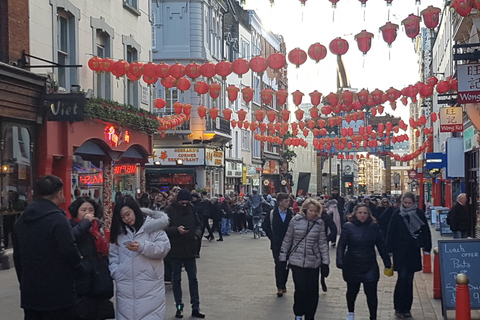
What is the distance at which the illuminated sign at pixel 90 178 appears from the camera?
2050 centimetres

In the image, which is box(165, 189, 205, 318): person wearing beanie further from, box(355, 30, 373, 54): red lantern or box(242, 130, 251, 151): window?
box(242, 130, 251, 151): window

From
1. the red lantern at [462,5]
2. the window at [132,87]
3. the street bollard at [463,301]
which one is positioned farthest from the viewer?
the window at [132,87]

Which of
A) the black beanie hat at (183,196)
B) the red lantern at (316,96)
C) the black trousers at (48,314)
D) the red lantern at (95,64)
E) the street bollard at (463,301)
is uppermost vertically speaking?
the red lantern at (95,64)

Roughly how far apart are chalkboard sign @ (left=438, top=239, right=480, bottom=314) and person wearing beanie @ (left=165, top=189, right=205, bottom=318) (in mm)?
3390

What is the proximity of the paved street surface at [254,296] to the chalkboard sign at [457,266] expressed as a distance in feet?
2.81

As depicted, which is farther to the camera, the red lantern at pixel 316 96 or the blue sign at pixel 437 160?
the blue sign at pixel 437 160

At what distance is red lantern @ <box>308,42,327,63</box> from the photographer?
15734 mm

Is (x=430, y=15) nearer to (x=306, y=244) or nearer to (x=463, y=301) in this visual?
(x=306, y=244)

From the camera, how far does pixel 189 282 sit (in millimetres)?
10242

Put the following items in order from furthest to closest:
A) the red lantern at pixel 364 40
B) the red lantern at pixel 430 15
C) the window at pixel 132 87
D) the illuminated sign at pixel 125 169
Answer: the window at pixel 132 87, the illuminated sign at pixel 125 169, the red lantern at pixel 364 40, the red lantern at pixel 430 15

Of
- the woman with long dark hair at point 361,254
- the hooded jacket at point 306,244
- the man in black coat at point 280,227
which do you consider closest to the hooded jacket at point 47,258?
the hooded jacket at point 306,244

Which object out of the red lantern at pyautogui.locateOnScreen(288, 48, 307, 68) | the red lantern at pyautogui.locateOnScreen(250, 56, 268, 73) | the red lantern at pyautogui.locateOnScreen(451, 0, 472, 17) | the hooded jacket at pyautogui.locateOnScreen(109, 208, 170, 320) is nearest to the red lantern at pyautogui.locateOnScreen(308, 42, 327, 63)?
the red lantern at pyautogui.locateOnScreen(288, 48, 307, 68)

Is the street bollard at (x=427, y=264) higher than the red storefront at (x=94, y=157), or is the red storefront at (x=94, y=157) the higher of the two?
the red storefront at (x=94, y=157)

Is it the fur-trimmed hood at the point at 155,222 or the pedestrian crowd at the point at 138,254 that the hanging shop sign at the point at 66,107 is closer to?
the pedestrian crowd at the point at 138,254
